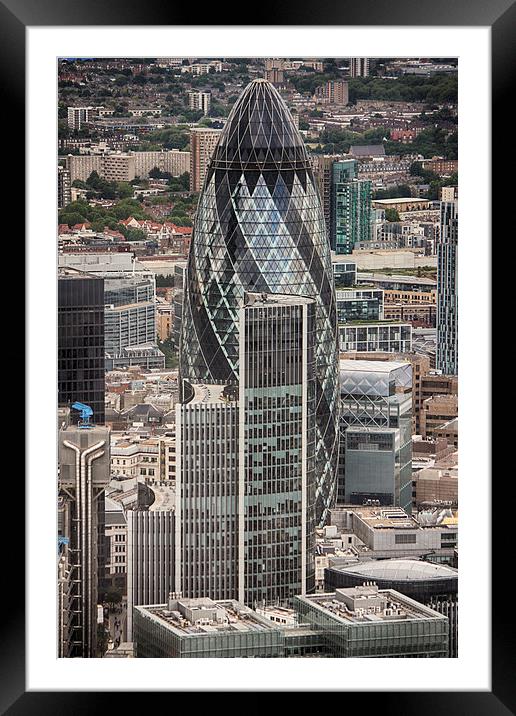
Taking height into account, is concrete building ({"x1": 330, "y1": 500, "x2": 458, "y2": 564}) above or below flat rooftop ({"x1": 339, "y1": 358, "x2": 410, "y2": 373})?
below

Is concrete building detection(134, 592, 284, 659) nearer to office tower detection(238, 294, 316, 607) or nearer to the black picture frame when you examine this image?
office tower detection(238, 294, 316, 607)

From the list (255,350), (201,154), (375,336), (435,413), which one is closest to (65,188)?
(201,154)

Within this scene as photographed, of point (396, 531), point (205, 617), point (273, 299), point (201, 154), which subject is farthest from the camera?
point (273, 299)

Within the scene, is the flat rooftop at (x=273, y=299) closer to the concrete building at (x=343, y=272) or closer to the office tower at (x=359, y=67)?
the concrete building at (x=343, y=272)

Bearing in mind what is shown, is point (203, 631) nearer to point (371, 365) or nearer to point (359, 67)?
point (371, 365)

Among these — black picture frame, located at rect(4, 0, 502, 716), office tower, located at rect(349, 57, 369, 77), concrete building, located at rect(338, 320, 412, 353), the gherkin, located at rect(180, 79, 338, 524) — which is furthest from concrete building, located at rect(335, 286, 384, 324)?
black picture frame, located at rect(4, 0, 502, 716)
